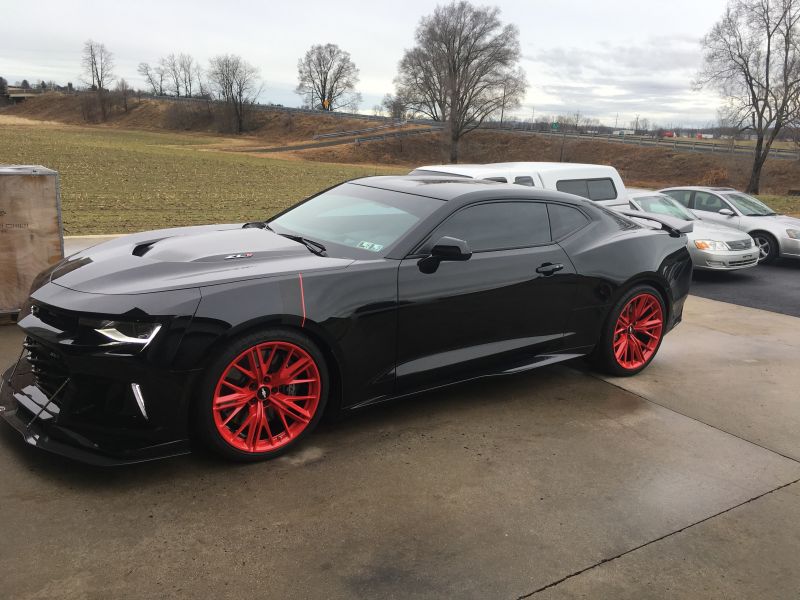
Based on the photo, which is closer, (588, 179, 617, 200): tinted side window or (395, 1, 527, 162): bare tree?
(588, 179, 617, 200): tinted side window

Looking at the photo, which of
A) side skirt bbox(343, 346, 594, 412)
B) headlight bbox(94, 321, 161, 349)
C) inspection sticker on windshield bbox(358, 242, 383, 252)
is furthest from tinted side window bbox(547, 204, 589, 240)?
headlight bbox(94, 321, 161, 349)

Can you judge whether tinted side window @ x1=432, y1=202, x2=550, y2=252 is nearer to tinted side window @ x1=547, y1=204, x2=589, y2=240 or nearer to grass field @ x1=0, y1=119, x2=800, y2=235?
tinted side window @ x1=547, y1=204, x2=589, y2=240

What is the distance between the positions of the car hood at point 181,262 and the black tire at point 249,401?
13.1 inches

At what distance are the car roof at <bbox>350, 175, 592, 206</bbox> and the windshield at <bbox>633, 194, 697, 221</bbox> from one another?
20.3 ft

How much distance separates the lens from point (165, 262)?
3.48 m

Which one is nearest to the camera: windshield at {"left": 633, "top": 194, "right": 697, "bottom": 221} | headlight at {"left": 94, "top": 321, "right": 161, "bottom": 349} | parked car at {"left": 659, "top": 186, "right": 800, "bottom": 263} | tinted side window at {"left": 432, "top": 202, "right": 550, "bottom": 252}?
headlight at {"left": 94, "top": 321, "right": 161, "bottom": 349}

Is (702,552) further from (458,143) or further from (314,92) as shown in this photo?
(314,92)

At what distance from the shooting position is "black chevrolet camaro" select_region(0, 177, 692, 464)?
3.01 m

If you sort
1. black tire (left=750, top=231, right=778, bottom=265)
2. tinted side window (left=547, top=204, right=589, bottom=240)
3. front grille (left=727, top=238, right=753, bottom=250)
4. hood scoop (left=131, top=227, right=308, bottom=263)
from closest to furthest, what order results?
1. hood scoop (left=131, top=227, right=308, bottom=263)
2. tinted side window (left=547, top=204, right=589, bottom=240)
3. front grille (left=727, top=238, right=753, bottom=250)
4. black tire (left=750, top=231, right=778, bottom=265)

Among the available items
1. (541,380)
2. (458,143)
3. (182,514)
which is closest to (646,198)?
(541,380)

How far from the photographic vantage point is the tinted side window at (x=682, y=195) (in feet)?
40.0

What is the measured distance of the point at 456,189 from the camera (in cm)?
441

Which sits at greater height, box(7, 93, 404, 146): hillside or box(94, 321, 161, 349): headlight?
box(94, 321, 161, 349): headlight

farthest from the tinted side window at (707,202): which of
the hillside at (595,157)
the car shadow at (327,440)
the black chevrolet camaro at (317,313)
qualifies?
the hillside at (595,157)
